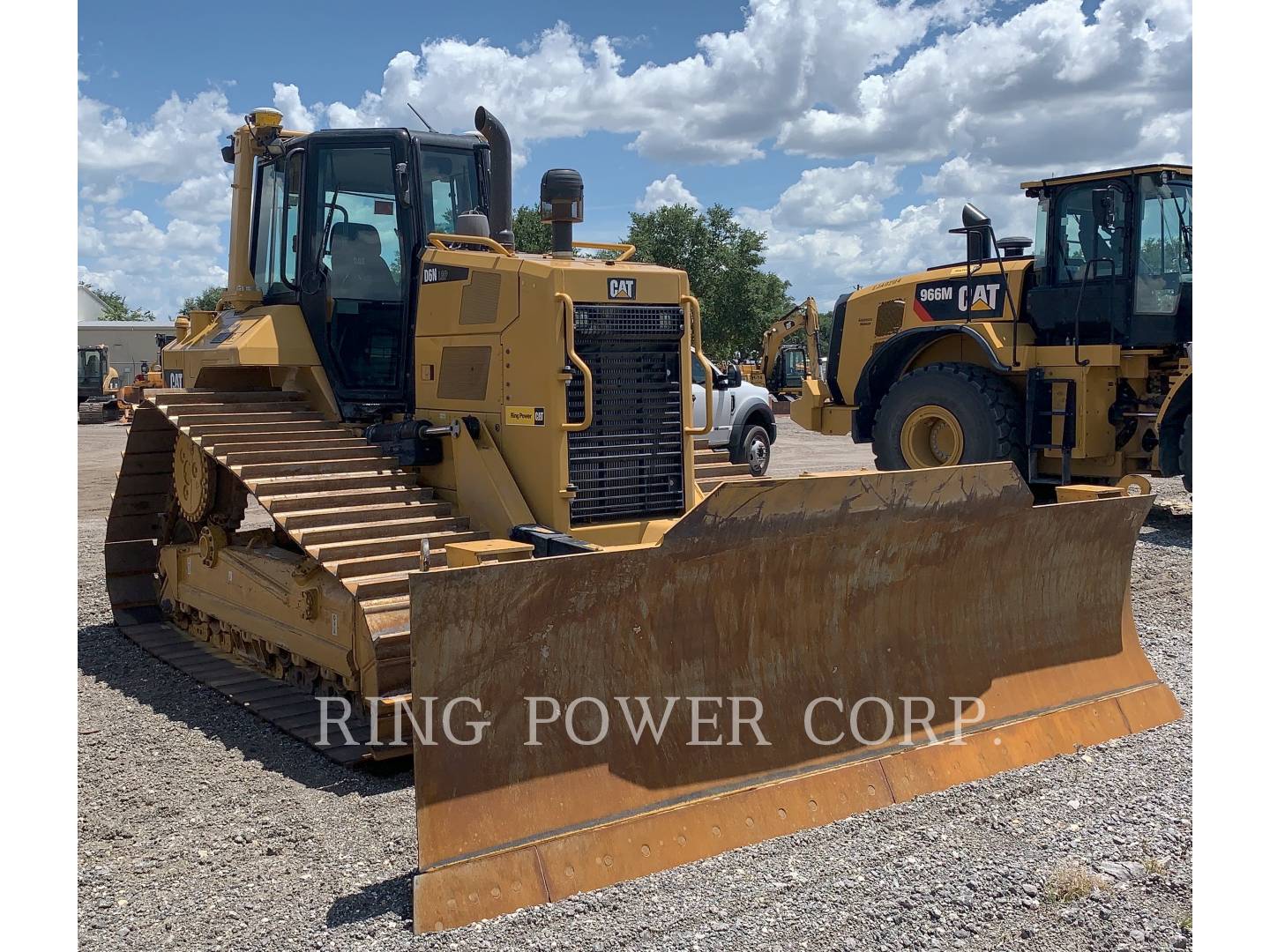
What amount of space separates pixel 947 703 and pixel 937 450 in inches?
274

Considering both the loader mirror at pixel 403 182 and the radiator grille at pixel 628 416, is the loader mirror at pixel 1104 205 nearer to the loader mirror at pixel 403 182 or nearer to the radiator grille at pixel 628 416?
the radiator grille at pixel 628 416

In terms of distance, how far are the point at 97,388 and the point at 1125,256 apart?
34.5 meters

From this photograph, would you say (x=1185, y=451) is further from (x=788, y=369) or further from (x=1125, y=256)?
(x=788, y=369)

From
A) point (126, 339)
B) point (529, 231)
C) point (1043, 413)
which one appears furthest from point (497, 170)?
point (126, 339)

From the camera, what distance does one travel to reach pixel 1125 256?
35.8 feet

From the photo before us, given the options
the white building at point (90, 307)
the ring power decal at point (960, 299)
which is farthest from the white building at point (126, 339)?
the ring power decal at point (960, 299)

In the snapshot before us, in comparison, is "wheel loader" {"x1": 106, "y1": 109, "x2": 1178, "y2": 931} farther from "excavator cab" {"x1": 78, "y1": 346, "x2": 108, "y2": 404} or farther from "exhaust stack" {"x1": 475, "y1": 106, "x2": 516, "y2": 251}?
"excavator cab" {"x1": 78, "y1": 346, "x2": 108, "y2": 404}

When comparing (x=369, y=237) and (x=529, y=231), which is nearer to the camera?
(x=369, y=237)

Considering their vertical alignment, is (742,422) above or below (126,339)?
below

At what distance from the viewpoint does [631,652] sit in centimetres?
481

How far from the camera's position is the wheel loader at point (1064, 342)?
→ 427 inches

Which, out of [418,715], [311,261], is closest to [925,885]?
[418,715]

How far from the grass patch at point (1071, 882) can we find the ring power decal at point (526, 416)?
3.27 m

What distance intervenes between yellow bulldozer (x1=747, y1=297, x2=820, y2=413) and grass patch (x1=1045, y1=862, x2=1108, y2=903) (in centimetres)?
1298
